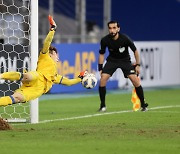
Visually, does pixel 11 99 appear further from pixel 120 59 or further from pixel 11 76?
pixel 120 59

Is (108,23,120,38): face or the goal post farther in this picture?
(108,23,120,38): face

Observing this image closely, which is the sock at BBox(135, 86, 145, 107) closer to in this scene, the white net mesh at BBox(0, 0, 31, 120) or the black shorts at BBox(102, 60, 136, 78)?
the black shorts at BBox(102, 60, 136, 78)

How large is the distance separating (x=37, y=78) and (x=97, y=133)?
1623mm

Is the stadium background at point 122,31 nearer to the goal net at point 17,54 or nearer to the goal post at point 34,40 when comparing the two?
the goal net at point 17,54

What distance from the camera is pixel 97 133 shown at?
11789mm

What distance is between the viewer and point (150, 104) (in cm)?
1883

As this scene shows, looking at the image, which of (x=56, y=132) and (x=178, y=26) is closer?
(x=56, y=132)

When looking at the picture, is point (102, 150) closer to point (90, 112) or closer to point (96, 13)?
point (90, 112)

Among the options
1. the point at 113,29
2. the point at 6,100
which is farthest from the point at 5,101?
the point at 113,29

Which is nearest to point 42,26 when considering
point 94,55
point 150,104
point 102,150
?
point 94,55

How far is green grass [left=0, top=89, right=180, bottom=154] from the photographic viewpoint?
1005cm

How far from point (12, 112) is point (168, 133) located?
4.97m

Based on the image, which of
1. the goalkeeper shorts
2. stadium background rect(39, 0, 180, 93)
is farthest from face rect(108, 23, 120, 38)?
stadium background rect(39, 0, 180, 93)

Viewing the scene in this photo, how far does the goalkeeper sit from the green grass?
0.49 meters
